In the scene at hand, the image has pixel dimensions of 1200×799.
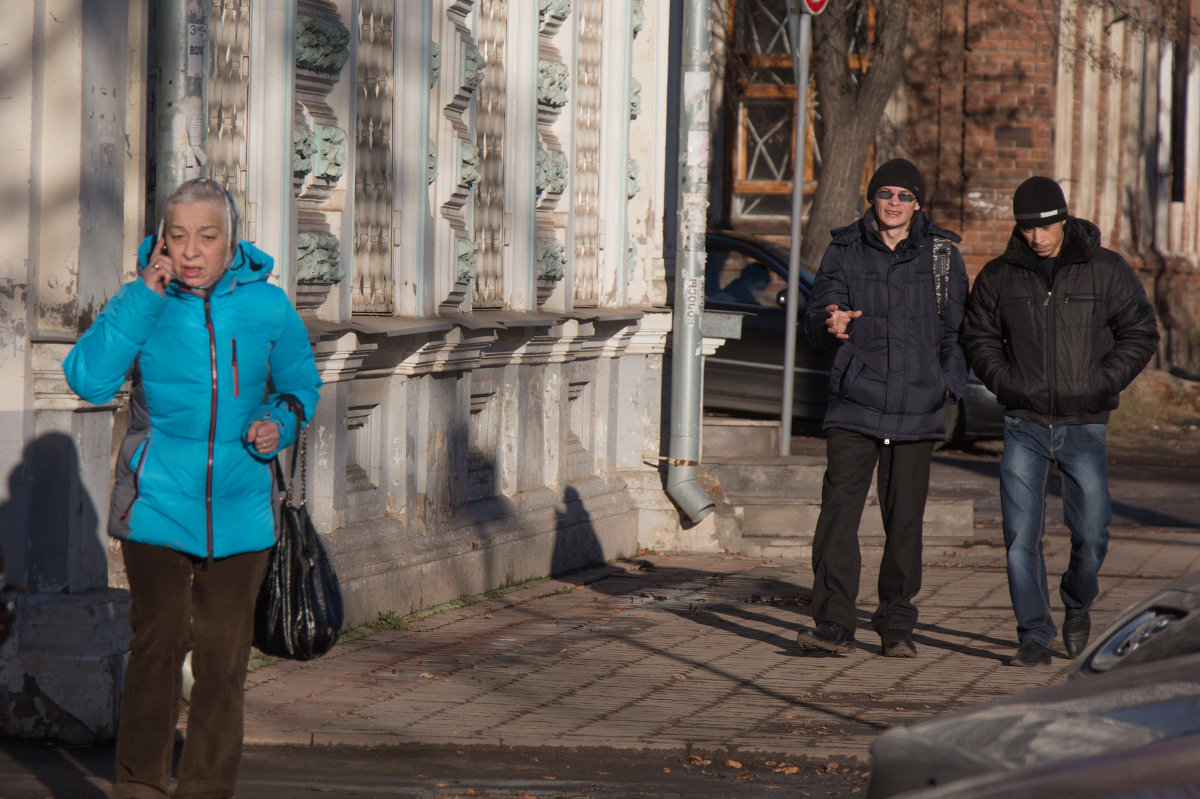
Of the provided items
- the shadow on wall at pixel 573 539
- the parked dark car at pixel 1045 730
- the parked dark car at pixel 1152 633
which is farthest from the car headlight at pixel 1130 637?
the shadow on wall at pixel 573 539

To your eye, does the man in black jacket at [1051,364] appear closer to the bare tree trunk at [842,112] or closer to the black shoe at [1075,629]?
the black shoe at [1075,629]

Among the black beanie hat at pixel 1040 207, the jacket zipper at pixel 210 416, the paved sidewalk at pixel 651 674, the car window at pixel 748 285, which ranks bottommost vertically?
the paved sidewalk at pixel 651 674

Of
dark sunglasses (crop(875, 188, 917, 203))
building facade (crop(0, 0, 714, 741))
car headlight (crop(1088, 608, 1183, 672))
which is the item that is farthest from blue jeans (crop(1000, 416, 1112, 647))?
car headlight (crop(1088, 608, 1183, 672))

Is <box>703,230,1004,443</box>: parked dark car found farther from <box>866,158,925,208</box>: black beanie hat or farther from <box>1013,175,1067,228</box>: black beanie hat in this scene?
<box>1013,175,1067,228</box>: black beanie hat

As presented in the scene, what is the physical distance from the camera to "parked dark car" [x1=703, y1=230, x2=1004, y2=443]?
15.9 m

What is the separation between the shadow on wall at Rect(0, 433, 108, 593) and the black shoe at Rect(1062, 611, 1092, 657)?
157 inches

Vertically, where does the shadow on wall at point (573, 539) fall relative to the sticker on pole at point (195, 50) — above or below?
below

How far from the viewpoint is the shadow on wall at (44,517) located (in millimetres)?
5926

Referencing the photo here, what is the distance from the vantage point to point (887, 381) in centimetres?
745

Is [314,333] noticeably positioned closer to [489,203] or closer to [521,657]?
[521,657]

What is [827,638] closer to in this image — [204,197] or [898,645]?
[898,645]

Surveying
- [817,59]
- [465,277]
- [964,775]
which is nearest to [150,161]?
[465,277]

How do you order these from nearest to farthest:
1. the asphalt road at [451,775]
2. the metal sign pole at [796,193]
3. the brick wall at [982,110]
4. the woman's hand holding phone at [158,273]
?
the woman's hand holding phone at [158,273] → the asphalt road at [451,775] → the metal sign pole at [796,193] → the brick wall at [982,110]

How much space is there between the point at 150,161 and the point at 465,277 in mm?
2653
